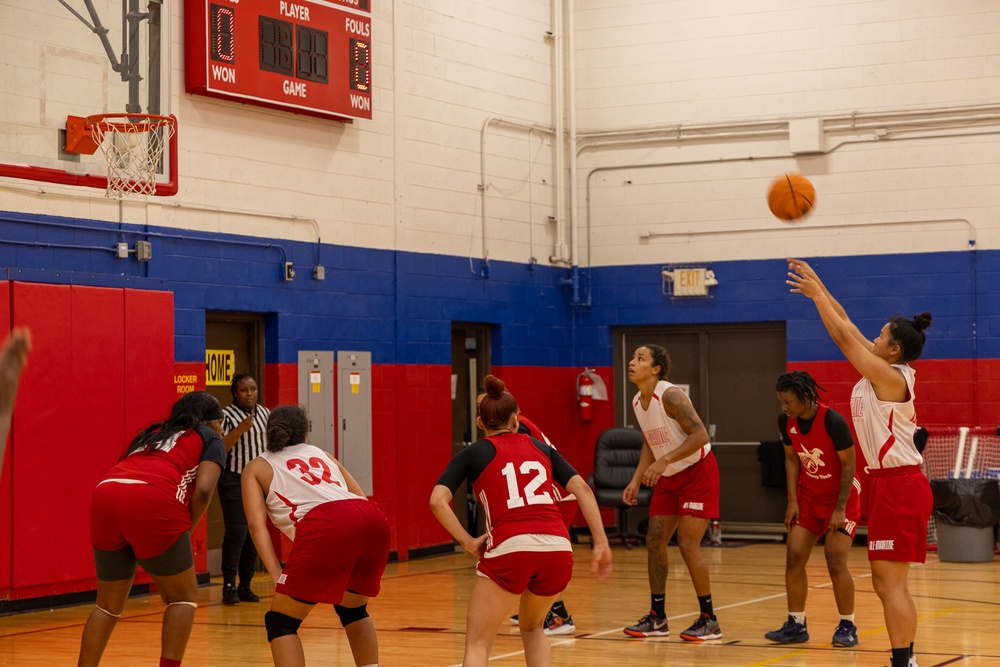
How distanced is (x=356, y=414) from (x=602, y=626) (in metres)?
4.38

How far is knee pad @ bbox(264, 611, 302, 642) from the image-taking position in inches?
224

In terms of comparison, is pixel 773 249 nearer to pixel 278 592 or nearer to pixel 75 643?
pixel 75 643

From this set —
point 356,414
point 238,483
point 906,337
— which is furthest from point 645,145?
point 906,337

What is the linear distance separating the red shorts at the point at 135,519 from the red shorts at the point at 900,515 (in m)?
3.30

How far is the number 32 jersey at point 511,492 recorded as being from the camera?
18.0 feet

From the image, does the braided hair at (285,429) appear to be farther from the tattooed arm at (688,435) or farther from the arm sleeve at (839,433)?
the arm sleeve at (839,433)

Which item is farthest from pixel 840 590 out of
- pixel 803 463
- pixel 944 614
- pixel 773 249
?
pixel 773 249

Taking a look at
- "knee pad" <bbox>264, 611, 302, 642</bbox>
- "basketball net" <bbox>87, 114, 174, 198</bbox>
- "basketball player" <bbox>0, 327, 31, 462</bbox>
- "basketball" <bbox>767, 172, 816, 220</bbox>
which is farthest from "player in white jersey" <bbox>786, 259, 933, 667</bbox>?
"basketball net" <bbox>87, 114, 174, 198</bbox>

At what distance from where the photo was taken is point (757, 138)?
48.6 ft

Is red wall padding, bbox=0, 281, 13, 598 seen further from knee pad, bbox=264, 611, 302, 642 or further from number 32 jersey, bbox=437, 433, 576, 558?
number 32 jersey, bbox=437, 433, 576, 558

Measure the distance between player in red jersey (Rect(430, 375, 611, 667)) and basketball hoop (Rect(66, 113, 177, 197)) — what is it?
16.6 ft

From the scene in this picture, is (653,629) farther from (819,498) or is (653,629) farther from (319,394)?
(319,394)

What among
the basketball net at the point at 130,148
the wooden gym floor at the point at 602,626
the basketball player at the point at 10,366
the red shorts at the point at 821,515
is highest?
the basketball net at the point at 130,148

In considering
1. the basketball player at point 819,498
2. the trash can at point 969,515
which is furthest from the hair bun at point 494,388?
the trash can at point 969,515
